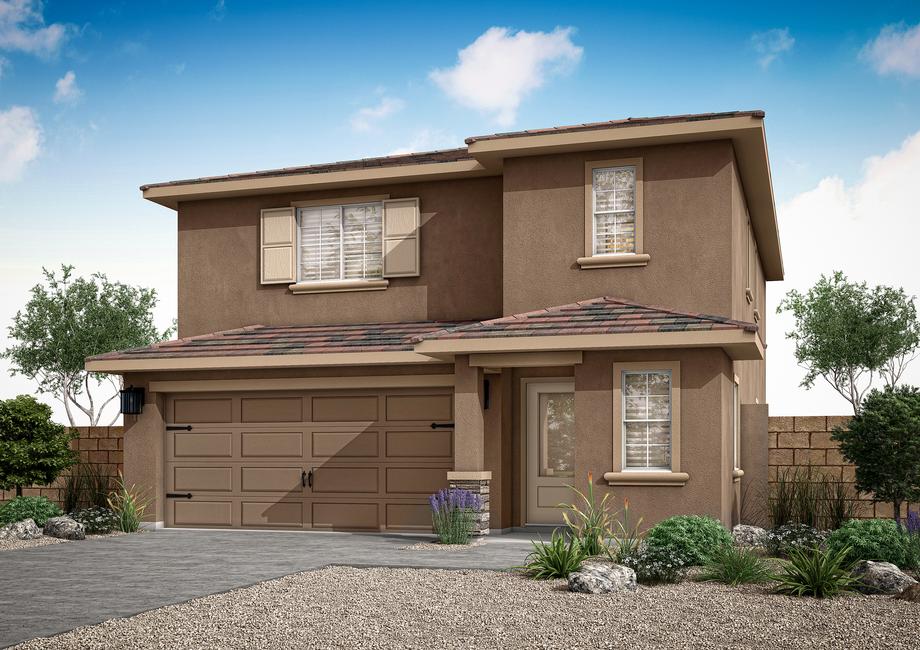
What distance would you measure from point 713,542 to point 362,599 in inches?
170

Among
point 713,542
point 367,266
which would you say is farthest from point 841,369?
point 713,542

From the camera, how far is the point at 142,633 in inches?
353

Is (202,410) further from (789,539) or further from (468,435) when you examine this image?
(789,539)

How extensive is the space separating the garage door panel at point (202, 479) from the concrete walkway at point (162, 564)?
3.01 ft

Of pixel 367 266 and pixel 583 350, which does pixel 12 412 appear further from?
pixel 583 350

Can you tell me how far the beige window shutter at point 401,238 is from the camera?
19.5m

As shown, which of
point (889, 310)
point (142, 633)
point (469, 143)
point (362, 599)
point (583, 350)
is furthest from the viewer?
point (889, 310)

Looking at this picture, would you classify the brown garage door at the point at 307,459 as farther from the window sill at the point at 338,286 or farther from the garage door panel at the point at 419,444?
the window sill at the point at 338,286

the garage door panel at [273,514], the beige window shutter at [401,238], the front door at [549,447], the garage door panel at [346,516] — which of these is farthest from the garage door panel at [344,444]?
the beige window shutter at [401,238]

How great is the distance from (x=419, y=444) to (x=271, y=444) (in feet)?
8.98

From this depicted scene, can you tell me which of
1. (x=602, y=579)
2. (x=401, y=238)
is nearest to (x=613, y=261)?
(x=401, y=238)

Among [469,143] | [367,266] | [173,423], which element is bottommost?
[173,423]

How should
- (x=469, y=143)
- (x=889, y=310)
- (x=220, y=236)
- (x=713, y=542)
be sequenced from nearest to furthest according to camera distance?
(x=713, y=542) → (x=469, y=143) → (x=220, y=236) → (x=889, y=310)

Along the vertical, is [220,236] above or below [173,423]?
above
